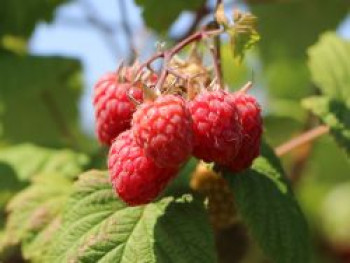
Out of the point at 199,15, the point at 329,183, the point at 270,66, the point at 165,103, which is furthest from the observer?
the point at 329,183

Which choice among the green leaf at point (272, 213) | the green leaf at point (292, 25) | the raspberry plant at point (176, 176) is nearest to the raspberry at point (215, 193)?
the raspberry plant at point (176, 176)

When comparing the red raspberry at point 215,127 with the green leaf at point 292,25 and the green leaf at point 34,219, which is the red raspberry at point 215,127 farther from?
the green leaf at point 292,25

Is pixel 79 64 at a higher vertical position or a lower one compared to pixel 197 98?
higher

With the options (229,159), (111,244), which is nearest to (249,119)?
(229,159)

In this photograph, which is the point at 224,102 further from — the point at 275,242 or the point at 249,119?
the point at 275,242

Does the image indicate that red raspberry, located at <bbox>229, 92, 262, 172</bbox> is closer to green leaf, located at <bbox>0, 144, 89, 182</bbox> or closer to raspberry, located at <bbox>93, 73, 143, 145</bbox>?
raspberry, located at <bbox>93, 73, 143, 145</bbox>

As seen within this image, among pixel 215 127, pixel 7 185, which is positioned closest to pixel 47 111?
pixel 7 185

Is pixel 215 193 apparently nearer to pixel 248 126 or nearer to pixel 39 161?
pixel 248 126
